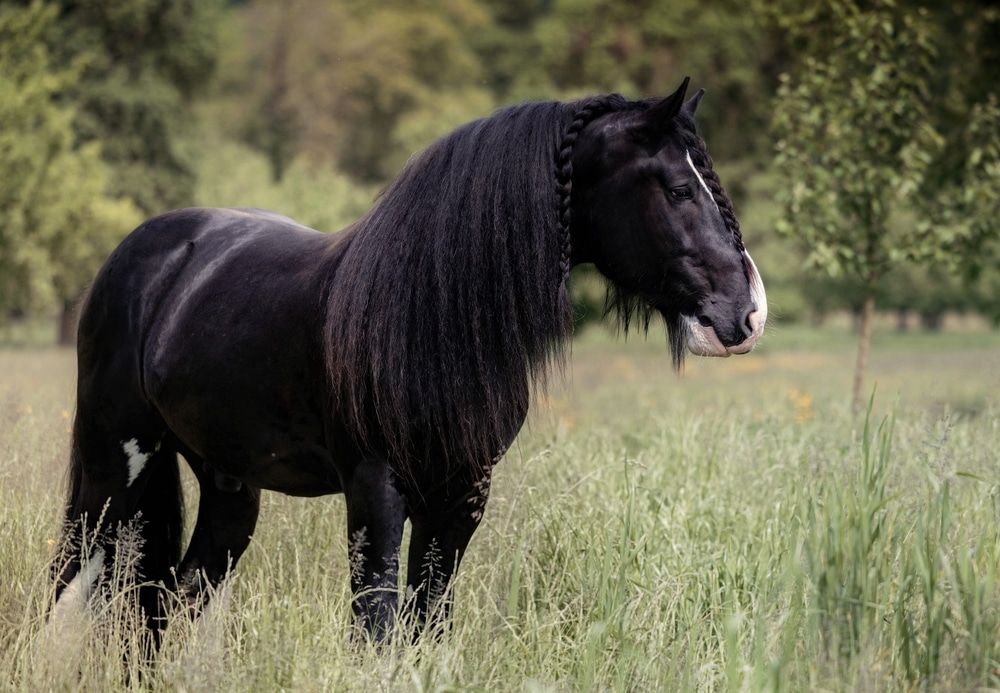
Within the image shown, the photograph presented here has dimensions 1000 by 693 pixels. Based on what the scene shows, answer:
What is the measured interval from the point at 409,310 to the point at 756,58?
29136 mm

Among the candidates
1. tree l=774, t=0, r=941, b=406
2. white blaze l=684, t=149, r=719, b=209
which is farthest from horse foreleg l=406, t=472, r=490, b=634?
tree l=774, t=0, r=941, b=406

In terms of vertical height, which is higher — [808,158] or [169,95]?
[169,95]

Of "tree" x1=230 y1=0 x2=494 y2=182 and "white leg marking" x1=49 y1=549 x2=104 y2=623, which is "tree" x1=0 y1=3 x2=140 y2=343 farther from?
"tree" x1=230 y1=0 x2=494 y2=182

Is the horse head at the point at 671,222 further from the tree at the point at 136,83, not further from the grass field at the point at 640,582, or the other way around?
the tree at the point at 136,83

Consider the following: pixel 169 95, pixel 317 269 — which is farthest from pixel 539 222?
pixel 169 95

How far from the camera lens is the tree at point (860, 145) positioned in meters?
8.02

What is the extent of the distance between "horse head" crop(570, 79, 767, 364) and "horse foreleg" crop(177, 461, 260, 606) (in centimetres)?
191

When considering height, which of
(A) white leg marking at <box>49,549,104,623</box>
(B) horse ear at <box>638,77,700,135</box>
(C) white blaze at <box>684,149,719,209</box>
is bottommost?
(A) white leg marking at <box>49,549,104,623</box>

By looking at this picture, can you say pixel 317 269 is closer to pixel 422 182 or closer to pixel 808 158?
pixel 422 182

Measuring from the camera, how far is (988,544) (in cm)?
286

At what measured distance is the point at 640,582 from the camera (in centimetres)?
348

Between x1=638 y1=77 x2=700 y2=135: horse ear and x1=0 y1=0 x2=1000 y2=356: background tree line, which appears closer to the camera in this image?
x1=638 y1=77 x2=700 y2=135: horse ear

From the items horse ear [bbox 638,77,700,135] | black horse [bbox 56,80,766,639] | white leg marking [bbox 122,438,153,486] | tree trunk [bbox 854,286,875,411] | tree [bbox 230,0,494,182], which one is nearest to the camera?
horse ear [bbox 638,77,700,135]

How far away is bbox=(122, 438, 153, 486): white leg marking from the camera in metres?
3.87
